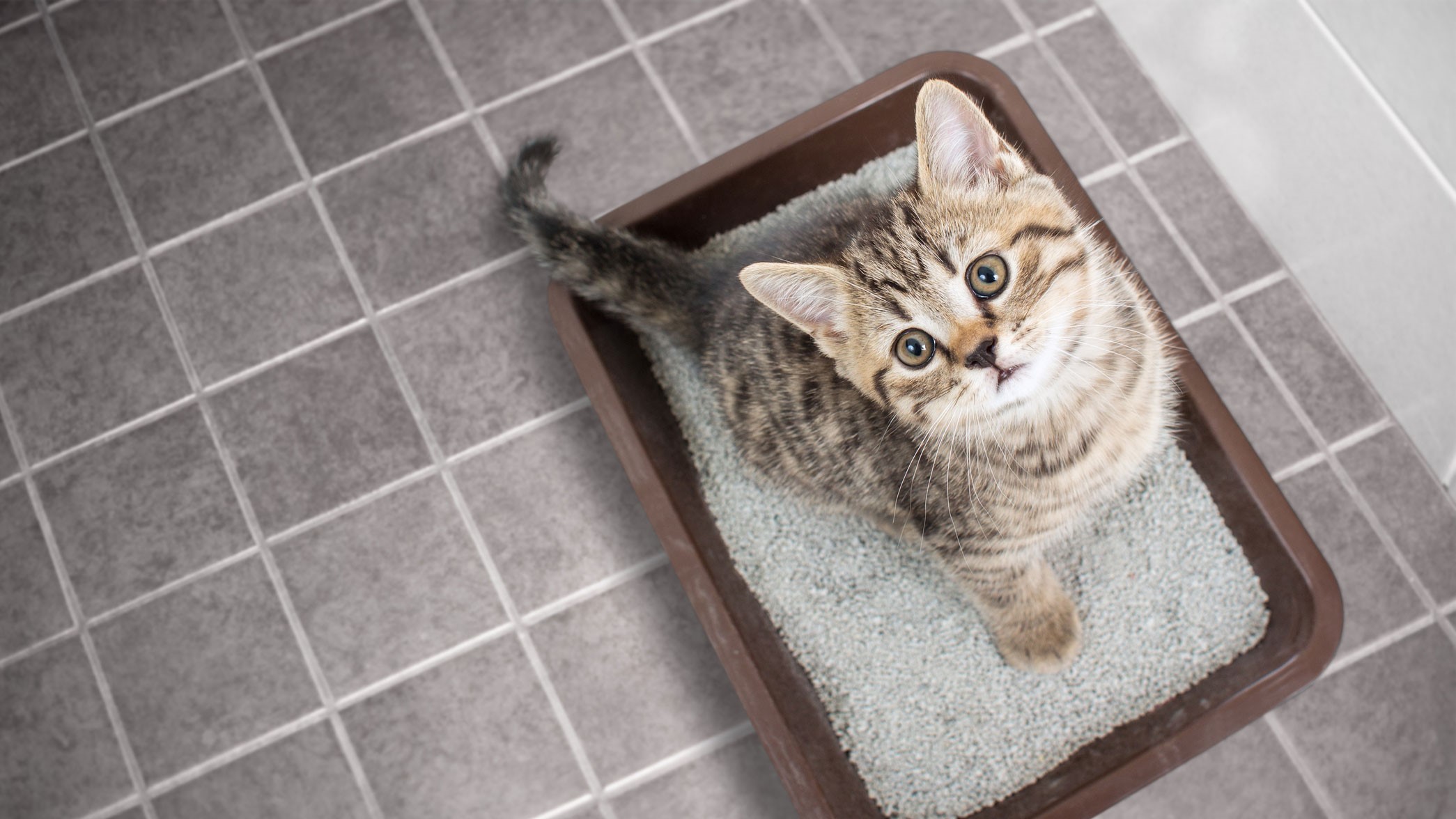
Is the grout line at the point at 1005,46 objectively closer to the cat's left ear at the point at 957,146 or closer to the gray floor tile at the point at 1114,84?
the gray floor tile at the point at 1114,84

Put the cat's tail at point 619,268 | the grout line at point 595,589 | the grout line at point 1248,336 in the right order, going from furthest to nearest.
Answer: the grout line at point 595,589 → the grout line at point 1248,336 → the cat's tail at point 619,268

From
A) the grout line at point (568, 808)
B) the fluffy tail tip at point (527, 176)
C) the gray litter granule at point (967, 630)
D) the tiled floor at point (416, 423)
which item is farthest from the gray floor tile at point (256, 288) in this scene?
the grout line at point (568, 808)

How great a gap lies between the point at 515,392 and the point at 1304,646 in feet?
3.84

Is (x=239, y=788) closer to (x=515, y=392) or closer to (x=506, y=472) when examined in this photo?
(x=506, y=472)

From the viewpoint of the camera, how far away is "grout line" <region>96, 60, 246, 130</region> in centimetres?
173

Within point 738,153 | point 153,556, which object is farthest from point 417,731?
point 738,153

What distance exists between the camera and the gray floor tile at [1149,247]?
1.50 metres

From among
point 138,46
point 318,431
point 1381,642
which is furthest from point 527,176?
point 1381,642

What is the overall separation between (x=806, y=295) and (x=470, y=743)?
938 mm

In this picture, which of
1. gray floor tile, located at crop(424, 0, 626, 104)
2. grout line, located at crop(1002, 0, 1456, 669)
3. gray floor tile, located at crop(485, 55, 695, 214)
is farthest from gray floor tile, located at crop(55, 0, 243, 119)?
grout line, located at crop(1002, 0, 1456, 669)

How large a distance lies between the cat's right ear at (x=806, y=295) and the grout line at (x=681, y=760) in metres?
0.69

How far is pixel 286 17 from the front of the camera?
1.75 m

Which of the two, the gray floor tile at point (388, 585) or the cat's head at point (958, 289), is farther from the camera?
the gray floor tile at point (388, 585)

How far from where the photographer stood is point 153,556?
5.09 feet
